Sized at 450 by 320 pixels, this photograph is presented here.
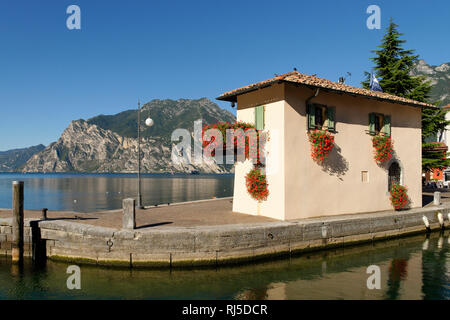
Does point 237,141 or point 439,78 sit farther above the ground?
point 439,78

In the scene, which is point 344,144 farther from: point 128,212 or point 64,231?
point 64,231

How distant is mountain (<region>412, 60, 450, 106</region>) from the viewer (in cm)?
14855

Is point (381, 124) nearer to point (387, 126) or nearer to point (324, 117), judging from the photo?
point (387, 126)

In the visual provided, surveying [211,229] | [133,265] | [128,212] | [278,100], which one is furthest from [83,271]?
[278,100]

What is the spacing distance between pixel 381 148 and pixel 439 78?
630 ft

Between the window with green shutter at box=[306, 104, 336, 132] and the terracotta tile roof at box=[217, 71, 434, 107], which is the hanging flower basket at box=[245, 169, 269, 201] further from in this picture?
the terracotta tile roof at box=[217, 71, 434, 107]

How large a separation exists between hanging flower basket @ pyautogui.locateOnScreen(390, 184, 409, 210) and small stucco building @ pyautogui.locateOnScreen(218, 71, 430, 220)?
13.5 inches

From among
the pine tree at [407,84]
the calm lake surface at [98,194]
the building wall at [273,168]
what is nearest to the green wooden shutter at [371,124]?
the building wall at [273,168]

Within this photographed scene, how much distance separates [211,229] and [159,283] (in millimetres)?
2480

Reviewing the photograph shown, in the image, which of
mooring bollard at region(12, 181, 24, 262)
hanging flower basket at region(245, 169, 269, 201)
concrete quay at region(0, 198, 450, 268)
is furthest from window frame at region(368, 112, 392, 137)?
mooring bollard at region(12, 181, 24, 262)

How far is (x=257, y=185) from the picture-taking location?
14.2 meters

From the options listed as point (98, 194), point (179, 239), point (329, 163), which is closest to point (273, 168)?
point (329, 163)

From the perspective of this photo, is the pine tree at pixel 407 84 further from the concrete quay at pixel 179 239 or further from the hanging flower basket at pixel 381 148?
the concrete quay at pixel 179 239

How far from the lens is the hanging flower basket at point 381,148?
16.3 m
